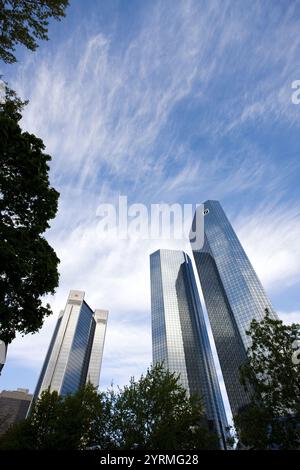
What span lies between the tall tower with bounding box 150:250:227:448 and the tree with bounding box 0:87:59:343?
156 m

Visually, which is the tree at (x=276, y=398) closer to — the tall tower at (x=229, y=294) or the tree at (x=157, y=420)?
the tree at (x=157, y=420)

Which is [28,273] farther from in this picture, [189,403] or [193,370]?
[193,370]

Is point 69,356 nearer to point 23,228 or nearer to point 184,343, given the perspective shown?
point 184,343

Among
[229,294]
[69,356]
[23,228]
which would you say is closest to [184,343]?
[229,294]

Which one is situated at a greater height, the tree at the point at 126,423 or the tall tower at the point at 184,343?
A: the tall tower at the point at 184,343

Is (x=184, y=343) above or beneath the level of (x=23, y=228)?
above

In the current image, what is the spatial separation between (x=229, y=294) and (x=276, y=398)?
13167 centimetres

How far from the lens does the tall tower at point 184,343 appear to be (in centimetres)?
15188

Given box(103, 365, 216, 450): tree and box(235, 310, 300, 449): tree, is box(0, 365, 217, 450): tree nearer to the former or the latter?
box(103, 365, 216, 450): tree

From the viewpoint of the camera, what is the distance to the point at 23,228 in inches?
431

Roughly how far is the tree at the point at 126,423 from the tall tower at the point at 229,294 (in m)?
108

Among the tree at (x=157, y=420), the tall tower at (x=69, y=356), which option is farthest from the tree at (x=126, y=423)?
the tall tower at (x=69, y=356)

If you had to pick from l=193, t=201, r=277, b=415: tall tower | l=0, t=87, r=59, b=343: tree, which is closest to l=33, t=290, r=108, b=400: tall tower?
l=193, t=201, r=277, b=415: tall tower

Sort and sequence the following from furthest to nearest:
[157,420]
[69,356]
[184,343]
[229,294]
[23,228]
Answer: [184,343] < [69,356] < [229,294] < [157,420] < [23,228]
